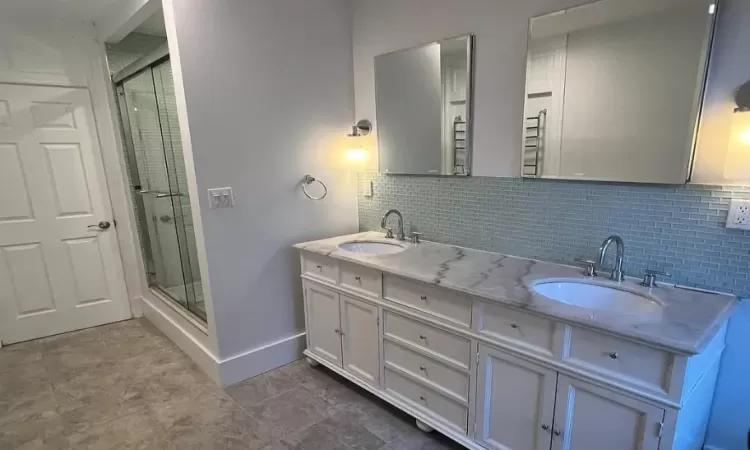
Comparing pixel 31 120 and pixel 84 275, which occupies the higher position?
pixel 31 120

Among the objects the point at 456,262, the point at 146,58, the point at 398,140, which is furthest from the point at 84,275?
the point at 456,262

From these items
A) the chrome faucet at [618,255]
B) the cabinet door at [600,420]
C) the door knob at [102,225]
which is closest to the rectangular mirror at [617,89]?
the chrome faucet at [618,255]

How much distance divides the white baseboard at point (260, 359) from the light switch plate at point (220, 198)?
942mm

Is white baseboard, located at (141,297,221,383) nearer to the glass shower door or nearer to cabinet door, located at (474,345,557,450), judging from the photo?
the glass shower door

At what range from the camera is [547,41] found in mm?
1712

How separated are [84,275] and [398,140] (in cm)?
283

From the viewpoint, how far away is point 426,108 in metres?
2.28

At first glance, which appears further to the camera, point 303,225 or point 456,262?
point 303,225

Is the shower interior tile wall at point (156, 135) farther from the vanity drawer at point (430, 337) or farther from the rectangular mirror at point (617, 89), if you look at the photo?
the rectangular mirror at point (617, 89)

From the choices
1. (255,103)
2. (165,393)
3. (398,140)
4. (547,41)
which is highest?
(547,41)

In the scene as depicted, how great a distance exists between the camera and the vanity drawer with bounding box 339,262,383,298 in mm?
1967

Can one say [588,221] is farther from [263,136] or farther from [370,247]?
[263,136]

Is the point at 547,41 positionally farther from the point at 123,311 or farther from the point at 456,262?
the point at 123,311

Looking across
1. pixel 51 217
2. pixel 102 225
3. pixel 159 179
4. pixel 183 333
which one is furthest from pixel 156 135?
pixel 183 333
